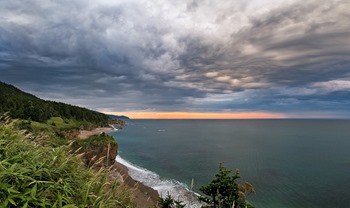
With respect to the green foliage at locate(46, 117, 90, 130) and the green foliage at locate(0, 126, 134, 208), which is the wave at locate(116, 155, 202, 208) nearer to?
the green foliage at locate(0, 126, 134, 208)

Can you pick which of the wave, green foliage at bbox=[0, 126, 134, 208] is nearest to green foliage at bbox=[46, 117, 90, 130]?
the wave

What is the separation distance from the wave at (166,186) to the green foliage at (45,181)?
31.0 meters

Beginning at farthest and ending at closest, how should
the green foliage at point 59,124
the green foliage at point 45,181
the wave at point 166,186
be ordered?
the green foliage at point 59,124
the wave at point 166,186
the green foliage at point 45,181

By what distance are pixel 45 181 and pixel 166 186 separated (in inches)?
1678

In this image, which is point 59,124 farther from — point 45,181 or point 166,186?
point 45,181

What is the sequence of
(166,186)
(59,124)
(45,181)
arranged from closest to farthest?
1. (45,181)
2. (166,186)
3. (59,124)

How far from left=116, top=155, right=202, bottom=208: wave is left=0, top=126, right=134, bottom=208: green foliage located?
31.0 meters

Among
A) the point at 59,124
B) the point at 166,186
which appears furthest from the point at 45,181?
the point at 59,124

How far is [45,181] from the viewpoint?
5465mm

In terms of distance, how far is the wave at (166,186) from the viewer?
38450 mm

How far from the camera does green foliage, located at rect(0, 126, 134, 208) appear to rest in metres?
5.10

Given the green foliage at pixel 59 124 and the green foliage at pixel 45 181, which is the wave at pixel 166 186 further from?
the green foliage at pixel 59 124

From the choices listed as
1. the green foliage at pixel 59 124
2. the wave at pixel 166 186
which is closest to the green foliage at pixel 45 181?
the wave at pixel 166 186

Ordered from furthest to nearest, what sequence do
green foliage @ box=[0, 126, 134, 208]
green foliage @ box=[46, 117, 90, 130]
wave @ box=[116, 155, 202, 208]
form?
1. green foliage @ box=[46, 117, 90, 130]
2. wave @ box=[116, 155, 202, 208]
3. green foliage @ box=[0, 126, 134, 208]
